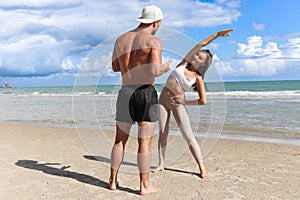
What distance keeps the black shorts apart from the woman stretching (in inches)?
26.3

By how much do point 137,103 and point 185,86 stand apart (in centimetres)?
89

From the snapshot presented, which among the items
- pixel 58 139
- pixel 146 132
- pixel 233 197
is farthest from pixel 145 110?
pixel 58 139

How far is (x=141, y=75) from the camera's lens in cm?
354

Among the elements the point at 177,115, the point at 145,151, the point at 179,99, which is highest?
the point at 179,99

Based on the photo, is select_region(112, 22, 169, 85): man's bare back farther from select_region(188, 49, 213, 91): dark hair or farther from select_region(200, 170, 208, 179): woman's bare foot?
select_region(200, 170, 208, 179): woman's bare foot

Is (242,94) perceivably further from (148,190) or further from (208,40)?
(148,190)

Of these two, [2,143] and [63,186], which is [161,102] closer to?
[63,186]

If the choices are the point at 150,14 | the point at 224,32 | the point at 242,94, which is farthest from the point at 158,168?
the point at 242,94

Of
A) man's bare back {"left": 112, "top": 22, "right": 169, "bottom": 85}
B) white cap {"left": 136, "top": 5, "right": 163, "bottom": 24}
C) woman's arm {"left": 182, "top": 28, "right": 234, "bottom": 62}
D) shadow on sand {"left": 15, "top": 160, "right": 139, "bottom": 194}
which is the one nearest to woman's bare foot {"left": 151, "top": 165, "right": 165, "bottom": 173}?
shadow on sand {"left": 15, "top": 160, "right": 139, "bottom": 194}

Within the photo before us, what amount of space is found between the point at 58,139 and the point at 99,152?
2.23m

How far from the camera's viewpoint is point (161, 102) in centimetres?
446

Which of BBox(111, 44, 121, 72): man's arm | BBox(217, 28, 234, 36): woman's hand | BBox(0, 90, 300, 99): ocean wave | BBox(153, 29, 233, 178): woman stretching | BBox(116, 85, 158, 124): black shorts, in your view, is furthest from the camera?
BBox(0, 90, 300, 99): ocean wave

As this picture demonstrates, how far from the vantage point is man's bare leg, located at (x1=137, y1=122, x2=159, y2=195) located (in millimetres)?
3654

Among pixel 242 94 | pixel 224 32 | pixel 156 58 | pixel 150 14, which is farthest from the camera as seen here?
pixel 242 94
